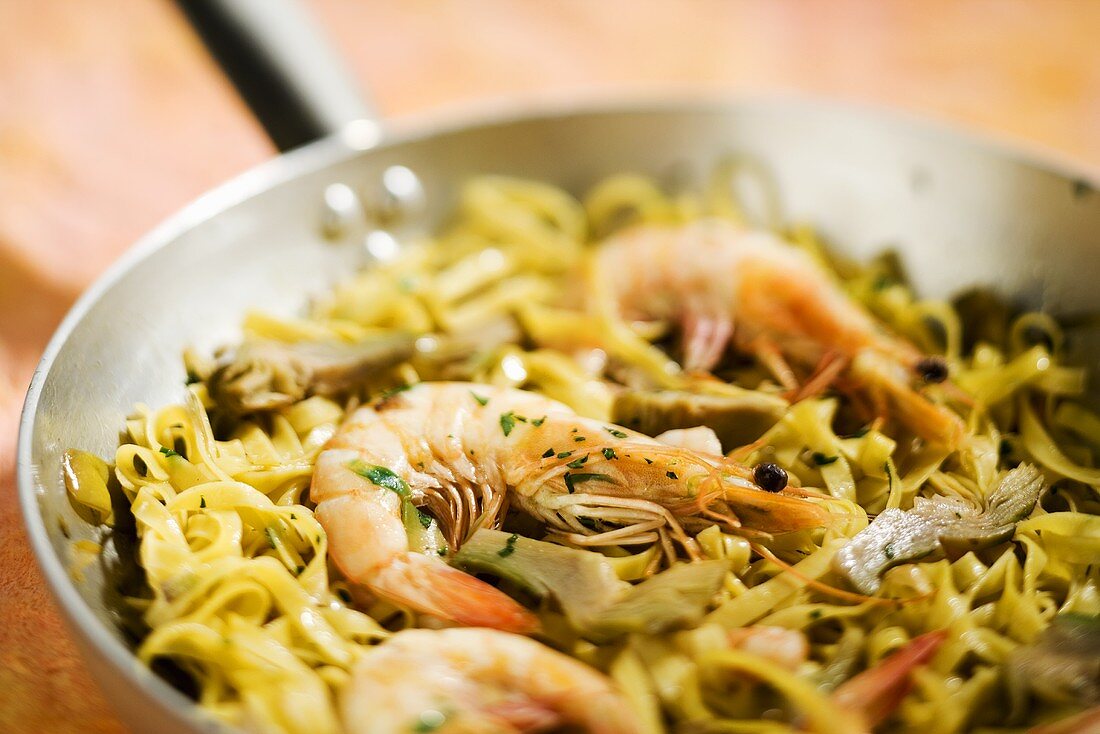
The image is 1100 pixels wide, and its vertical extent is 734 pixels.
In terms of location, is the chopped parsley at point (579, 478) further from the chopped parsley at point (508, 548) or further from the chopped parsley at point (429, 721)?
the chopped parsley at point (429, 721)

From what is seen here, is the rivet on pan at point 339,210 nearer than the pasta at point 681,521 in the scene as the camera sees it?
No

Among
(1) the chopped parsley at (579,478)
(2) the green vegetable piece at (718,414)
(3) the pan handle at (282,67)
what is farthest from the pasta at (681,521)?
(3) the pan handle at (282,67)

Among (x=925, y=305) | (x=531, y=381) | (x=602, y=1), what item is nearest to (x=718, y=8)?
(x=602, y=1)

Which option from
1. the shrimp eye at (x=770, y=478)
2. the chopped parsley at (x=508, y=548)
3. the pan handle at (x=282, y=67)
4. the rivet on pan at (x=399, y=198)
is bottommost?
the shrimp eye at (x=770, y=478)

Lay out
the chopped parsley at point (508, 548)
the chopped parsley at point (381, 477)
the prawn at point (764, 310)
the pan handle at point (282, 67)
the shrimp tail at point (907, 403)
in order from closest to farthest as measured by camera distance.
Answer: the chopped parsley at point (508, 548) < the chopped parsley at point (381, 477) < the shrimp tail at point (907, 403) < the prawn at point (764, 310) < the pan handle at point (282, 67)

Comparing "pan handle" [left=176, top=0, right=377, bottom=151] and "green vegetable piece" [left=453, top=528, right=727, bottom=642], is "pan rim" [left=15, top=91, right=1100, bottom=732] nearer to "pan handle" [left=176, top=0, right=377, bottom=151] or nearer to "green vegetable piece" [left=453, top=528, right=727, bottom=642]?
"pan handle" [left=176, top=0, right=377, bottom=151]

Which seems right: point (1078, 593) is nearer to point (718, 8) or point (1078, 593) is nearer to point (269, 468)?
point (269, 468)

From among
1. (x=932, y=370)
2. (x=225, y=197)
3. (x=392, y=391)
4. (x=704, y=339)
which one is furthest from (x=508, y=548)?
(x=225, y=197)
